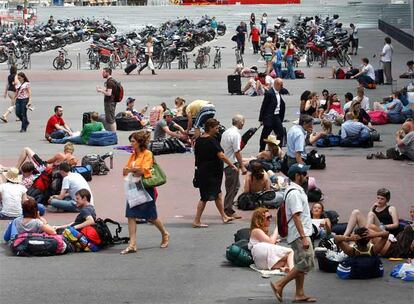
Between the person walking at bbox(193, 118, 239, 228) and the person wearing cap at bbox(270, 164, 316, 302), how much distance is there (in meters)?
4.04

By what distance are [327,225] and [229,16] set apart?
62.6 metres

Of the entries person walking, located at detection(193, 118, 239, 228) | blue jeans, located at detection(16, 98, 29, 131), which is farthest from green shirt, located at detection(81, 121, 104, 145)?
person walking, located at detection(193, 118, 239, 228)

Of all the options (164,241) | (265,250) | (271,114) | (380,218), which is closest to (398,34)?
(271,114)

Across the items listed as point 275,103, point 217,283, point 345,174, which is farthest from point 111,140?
point 217,283

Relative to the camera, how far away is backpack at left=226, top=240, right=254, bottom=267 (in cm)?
1425

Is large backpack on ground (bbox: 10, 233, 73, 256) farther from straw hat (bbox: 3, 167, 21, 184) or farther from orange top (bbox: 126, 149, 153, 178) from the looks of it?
straw hat (bbox: 3, 167, 21, 184)

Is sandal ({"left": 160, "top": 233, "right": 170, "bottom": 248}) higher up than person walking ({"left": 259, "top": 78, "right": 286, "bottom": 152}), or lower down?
lower down

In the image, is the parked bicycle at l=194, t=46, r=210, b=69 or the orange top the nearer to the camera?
the orange top

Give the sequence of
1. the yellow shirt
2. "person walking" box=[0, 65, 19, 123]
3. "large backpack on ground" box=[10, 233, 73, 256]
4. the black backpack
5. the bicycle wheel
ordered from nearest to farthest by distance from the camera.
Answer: "large backpack on ground" box=[10, 233, 73, 256] < the black backpack < the yellow shirt < "person walking" box=[0, 65, 19, 123] < the bicycle wheel

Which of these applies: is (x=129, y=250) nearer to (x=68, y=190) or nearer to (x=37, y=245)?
(x=37, y=245)

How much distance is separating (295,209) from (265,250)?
1.80 m

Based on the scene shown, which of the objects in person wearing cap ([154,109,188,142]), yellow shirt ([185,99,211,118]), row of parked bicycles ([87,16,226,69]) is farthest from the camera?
row of parked bicycles ([87,16,226,69])

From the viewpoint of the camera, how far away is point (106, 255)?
15016 mm

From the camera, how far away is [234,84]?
36.2 metres
